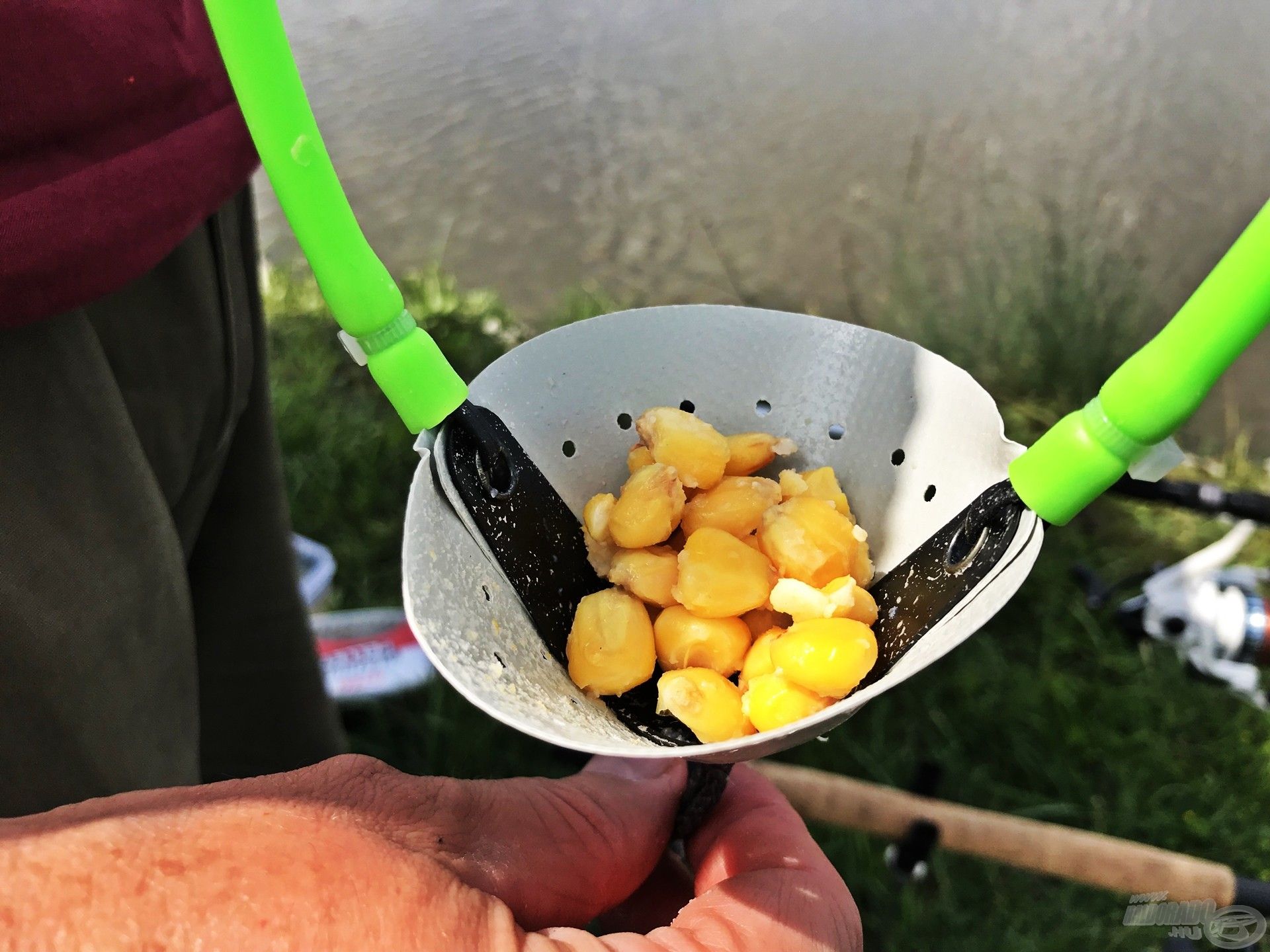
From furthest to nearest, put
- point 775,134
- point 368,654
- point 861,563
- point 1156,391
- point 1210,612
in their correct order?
point 775,134 < point 368,654 < point 1210,612 < point 861,563 < point 1156,391

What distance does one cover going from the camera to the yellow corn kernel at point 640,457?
75 cm

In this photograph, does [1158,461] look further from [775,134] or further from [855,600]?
[775,134]

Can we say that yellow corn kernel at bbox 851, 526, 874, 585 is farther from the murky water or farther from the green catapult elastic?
the murky water

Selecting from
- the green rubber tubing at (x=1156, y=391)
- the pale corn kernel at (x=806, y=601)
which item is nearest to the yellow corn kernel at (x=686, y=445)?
the pale corn kernel at (x=806, y=601)

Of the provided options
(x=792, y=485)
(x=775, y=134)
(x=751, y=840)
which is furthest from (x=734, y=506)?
(x=775, y=134)

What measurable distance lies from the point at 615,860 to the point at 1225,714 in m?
1.25

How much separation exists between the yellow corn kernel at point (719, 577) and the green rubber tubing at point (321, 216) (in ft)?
0.70

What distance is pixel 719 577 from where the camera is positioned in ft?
2.26

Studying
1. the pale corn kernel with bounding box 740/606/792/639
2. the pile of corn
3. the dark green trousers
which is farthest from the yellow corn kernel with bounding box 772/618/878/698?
the dark green trousers

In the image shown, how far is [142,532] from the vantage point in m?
0.71

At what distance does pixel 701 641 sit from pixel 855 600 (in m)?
0.12

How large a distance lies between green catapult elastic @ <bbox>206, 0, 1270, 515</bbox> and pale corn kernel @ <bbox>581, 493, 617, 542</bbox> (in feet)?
0.58

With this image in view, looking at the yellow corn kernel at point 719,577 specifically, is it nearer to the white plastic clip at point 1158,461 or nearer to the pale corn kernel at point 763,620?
the pale corn kernel at point 763,620

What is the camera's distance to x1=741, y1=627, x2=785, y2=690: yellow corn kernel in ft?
2.20
